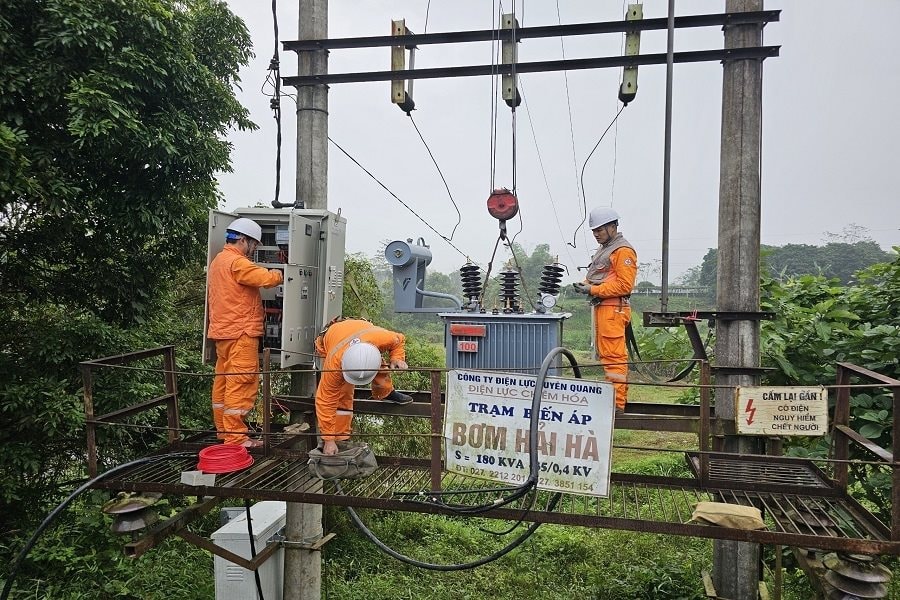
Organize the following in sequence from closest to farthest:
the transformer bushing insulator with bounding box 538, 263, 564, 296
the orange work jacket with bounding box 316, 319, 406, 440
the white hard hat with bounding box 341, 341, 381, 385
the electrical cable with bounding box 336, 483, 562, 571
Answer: the electrical cable with bounding box 336, 483, 562, 571
the white hard hat with bounding box 341, 341, 381, 385
the orange work jacket with bounding box 316, 319, 406, 440
the transformer bushing insulator with bounding box 538, 263, 564, 296

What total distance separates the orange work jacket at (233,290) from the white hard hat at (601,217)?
270 cm

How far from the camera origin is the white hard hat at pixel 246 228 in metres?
4.98

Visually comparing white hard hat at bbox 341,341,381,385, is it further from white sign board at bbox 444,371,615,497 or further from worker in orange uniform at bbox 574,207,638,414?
worker in orange uniform at bbox 574,207,638,414

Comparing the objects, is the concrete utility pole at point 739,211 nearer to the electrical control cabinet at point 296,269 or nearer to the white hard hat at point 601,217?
the white hard hat at point 601,217

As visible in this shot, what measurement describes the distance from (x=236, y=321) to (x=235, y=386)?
0.54 meters

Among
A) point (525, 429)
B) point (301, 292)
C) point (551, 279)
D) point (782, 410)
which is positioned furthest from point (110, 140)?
point (782, 410)

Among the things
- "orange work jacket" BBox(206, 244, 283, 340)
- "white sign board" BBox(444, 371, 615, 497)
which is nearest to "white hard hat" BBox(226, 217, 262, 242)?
"orange work jacket" BBox(206, 244, 283, 340)

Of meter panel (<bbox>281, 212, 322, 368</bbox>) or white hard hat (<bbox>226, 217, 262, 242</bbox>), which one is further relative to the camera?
meter panel (<bbox>281, 212, 322, 368</bbox>)

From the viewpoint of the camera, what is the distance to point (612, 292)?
4773 mm

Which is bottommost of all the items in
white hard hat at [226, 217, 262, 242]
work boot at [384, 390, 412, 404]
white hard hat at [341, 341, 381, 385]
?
work boot at [384, 390, 412, 404]

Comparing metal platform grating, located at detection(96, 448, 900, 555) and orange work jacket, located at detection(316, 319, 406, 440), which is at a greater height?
orange work jacket, located at detection(316, 319, 406, 440)

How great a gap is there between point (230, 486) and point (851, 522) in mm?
4086

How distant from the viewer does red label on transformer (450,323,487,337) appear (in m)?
4.91

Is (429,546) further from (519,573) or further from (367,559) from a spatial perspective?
(519,573)
